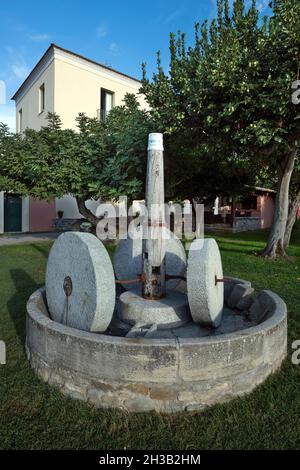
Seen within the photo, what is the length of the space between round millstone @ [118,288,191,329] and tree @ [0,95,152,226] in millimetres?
5069

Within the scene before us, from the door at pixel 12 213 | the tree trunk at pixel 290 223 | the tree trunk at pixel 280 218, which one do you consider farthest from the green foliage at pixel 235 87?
the door at pixel 12 213

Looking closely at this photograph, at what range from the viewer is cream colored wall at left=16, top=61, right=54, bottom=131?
53.1 ft

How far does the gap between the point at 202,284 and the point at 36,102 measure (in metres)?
18.2

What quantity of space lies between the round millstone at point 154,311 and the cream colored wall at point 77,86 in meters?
14.6

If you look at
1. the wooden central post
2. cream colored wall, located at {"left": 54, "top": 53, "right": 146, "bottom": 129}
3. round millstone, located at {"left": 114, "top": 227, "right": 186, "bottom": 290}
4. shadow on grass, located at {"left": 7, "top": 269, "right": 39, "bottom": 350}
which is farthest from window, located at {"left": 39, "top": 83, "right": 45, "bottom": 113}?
the wooden central post

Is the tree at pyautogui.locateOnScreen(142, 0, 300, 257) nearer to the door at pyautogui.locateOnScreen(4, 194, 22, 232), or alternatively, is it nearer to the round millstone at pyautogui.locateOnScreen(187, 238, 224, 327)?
the round millstone at pyautogui.locateOnScreen(187, 238, 224, 327)

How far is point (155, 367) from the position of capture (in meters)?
2.61

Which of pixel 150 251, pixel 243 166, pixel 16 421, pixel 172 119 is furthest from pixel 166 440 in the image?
pixel 243 166

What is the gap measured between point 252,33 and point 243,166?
14.6ft

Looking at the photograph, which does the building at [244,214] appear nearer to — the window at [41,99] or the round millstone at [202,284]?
the window at [41,99]

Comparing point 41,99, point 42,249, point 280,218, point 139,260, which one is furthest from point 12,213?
point 139,260

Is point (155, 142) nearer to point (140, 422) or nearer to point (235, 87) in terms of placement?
point (140, 422)

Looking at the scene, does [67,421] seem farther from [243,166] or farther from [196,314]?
[243,166]

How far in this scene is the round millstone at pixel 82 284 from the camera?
3.06m
